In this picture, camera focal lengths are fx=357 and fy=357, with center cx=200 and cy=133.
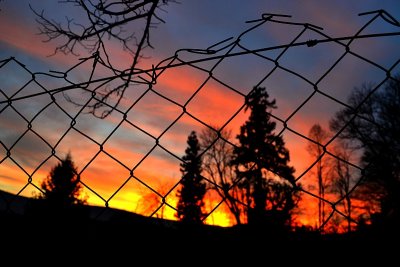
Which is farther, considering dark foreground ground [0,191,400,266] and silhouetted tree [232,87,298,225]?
silhouetted tree [232,87,298,225]

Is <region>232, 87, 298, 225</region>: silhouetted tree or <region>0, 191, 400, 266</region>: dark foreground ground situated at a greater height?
<region>232, 87, 298, 225</region>: silhouetted tree

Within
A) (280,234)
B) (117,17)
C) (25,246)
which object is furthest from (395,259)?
(117,17)

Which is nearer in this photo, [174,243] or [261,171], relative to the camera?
[174,243]

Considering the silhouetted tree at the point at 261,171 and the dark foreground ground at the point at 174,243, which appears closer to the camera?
the dark foreground ground at the point at 174,243

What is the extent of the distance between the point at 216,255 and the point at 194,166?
0.63 m

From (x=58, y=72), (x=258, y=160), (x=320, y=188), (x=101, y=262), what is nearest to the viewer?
(x=101, y=262)

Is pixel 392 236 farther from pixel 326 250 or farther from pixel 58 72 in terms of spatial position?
pixel 58 72

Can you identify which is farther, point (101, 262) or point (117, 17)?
point (117, 17)

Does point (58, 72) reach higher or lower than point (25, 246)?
higher

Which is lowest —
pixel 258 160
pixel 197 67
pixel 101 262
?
pixel 101 262

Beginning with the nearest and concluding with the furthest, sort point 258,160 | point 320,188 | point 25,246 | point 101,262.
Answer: point 101,262, point 25,246, point 258,160, point 320,188

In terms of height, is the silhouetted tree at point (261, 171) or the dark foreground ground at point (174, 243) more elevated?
the silhouetted tree at point (261, 171)

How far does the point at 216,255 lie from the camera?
1117mm

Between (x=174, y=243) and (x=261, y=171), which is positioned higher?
(x=261, y=171)
